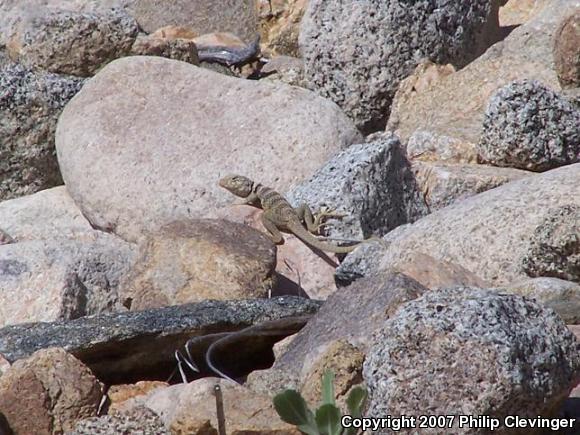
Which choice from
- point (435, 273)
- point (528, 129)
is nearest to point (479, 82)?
point (528, 129)

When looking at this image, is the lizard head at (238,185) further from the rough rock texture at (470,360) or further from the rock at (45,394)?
the rough rock texture at (470,360)

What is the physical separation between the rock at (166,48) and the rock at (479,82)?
2.15 metres

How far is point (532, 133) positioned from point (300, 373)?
13.0ft

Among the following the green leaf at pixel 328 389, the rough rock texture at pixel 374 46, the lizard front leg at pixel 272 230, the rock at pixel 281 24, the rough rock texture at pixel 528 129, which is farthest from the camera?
the rock at pixel 281 24

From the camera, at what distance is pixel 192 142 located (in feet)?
33.5

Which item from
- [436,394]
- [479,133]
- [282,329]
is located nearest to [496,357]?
[436,394]

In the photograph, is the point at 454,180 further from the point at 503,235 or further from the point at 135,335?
the point at 135,335

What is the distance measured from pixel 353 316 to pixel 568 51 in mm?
4728

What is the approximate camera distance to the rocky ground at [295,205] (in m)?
5.54

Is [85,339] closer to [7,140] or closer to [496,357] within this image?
[496,357]

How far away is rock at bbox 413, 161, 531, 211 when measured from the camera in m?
9.43

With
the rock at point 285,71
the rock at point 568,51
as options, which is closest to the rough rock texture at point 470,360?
the rock at point 568,51

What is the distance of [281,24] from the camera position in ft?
50.8

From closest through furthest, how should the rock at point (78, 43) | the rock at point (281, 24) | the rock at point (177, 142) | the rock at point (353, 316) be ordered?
the rock at point (353, 316), the rock at point (177, 142), the rock at point (78, 43), the rock at point (281, 24)
